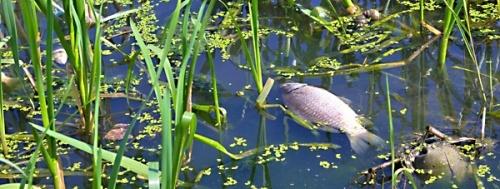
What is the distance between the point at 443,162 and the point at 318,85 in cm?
60

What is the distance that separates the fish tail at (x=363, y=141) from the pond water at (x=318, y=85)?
0.06 ft

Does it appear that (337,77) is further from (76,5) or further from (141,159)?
(76,5)

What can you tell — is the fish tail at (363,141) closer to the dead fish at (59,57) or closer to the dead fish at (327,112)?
the dead fish at (327,112)

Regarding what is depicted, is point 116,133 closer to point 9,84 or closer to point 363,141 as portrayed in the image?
point 9,84

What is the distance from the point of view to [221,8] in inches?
126

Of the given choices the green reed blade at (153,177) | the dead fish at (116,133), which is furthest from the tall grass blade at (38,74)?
the dead fish at (116,133)

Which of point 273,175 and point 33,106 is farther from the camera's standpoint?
point 33,106

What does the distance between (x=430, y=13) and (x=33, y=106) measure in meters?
1.47

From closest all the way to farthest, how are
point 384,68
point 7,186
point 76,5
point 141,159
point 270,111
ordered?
point 7,186
point 76,5
point 141,159
point 270,111
point 384,68

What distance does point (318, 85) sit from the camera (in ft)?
8.70

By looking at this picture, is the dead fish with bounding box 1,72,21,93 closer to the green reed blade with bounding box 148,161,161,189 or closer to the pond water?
the pond water

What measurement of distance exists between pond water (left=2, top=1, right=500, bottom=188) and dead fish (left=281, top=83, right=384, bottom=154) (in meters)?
0.03

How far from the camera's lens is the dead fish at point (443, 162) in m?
2.14

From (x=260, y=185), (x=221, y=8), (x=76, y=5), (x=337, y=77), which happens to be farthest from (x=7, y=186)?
(x=221, y=8)
